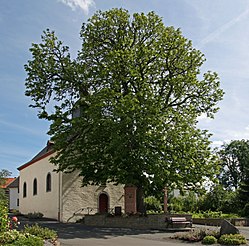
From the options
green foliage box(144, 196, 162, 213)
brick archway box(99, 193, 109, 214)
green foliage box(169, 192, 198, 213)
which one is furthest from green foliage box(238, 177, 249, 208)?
brick archway box(99, 193, 109, 214)

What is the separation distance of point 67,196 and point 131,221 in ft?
29.3

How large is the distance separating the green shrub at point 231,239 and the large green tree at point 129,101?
704 cm

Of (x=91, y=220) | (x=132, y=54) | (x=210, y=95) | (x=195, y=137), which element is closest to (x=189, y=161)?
(x=195, y=137)

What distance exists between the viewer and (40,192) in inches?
1608

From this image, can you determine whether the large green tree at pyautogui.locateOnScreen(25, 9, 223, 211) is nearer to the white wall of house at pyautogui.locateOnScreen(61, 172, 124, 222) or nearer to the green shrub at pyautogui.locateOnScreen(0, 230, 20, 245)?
the white wall of house at pyautogui.locateOnScreen(61, 172, 124, 222)

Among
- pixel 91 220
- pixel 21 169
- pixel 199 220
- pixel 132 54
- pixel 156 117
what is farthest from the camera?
pixel 21 169

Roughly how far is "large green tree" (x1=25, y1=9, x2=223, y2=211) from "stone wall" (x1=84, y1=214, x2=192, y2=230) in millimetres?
1528

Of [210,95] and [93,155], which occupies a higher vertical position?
[210,95]

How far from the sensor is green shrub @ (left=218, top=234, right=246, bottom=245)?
17.1m

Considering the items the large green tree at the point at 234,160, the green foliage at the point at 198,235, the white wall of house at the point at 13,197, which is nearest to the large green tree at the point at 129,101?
the green foliage at the point at 198,235

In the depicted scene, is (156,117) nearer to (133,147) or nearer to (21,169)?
(133,147)

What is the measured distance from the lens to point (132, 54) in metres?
26.1

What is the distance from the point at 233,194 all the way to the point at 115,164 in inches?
728

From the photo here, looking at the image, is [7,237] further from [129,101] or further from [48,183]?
[48,183]
